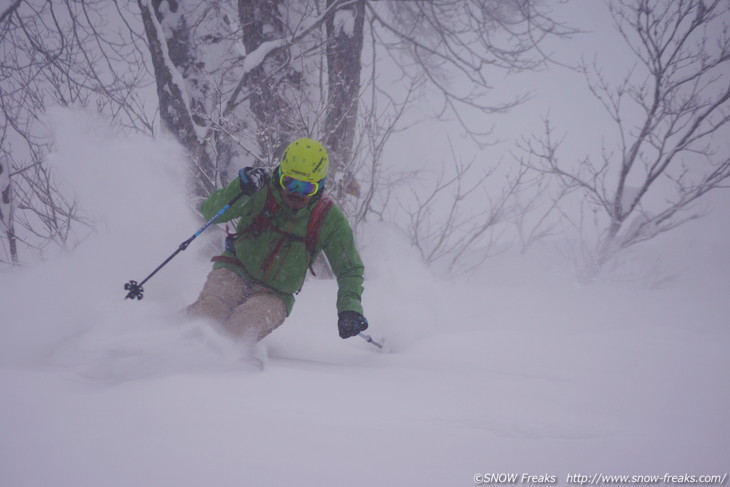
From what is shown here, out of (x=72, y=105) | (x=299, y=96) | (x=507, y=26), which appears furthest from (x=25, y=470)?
(x=507, y=26)

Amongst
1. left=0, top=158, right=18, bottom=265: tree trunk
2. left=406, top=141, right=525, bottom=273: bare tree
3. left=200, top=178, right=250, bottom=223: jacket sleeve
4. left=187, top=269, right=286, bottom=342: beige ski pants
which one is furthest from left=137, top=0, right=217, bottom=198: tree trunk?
left=406, top=141, right=525, bottom=273: bare tree

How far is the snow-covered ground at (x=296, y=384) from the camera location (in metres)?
1.15

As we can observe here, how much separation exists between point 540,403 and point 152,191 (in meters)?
3.67

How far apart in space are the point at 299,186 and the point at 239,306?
35.5 inches

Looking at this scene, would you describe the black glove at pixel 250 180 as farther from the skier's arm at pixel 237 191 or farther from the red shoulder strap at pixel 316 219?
the red shoulder strap at pixel 316 219

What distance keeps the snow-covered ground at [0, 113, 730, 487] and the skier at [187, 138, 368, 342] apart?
0.84 ft

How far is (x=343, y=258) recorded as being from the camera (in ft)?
8.03

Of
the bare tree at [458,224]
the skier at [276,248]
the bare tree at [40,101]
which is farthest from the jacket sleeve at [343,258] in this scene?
the bare tree at [40,101]

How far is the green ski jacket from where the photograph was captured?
2.31 meters

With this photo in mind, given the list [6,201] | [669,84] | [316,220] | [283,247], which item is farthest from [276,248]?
[669,84]

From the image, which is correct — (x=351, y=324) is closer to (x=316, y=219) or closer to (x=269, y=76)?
(x=316, y=219)

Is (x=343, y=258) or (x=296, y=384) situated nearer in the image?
(x=296, y=384)

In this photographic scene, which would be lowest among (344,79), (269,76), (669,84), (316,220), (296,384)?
(296,384)

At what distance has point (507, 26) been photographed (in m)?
4.79
